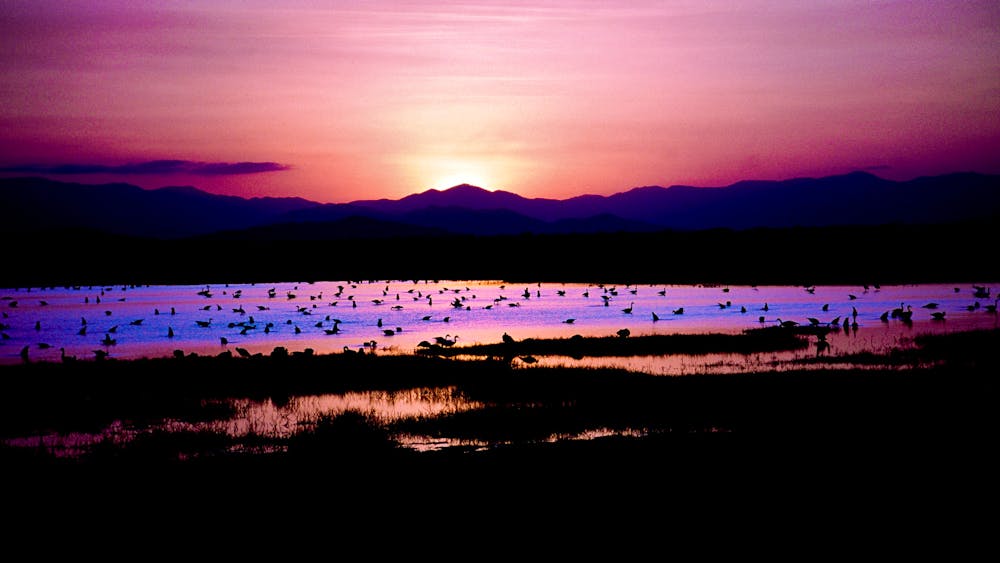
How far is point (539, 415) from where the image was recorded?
762 inches

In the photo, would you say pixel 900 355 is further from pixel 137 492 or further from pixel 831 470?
pixel 137 492

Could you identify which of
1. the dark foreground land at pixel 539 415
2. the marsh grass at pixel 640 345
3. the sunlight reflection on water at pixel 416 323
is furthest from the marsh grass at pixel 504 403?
the marsh grass at pixel 640 345

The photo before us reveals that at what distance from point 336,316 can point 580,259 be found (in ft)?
213

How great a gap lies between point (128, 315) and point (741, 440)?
4475cm

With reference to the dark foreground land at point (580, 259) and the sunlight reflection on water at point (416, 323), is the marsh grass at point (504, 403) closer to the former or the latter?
the sunlight reflection on water at point (416, 323)

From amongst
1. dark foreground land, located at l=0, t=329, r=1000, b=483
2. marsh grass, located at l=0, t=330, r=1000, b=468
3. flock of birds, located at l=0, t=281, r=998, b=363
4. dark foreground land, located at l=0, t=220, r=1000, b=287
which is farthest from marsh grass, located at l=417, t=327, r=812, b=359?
dark foreground land, located at l=0, t=220, r=1000, b=287

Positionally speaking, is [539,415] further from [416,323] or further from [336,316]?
[336,316]

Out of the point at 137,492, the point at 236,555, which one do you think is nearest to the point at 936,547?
the point at 236,555

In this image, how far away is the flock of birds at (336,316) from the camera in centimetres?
3628

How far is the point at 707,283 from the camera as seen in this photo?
75688 millimetres

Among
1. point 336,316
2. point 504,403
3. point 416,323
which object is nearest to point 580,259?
point 336,316

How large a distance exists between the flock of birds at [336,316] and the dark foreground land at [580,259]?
15350 millimetres

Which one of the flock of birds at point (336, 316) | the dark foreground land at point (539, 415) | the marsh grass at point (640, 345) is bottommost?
the dark foreground land at point (539, 415)

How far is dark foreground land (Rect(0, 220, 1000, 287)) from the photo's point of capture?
86250 millimetres
